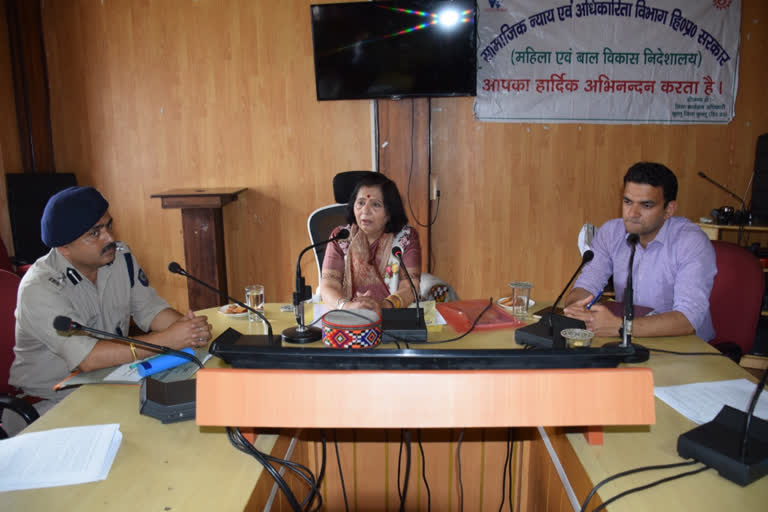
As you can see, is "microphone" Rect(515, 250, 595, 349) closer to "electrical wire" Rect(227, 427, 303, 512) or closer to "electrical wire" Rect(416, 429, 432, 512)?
"electrical wire" Rect(416, 429, 432, 512)

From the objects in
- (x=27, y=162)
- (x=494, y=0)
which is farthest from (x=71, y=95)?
(x=494, y=0)

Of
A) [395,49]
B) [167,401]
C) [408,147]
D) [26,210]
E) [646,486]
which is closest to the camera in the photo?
[646,486]

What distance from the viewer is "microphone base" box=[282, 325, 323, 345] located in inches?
61.6

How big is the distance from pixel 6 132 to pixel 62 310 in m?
2.92

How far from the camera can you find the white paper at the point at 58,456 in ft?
2.99

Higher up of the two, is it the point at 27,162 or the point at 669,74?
the point at 669,74

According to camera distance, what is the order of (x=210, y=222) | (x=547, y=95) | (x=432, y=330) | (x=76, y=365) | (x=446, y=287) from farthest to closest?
(x=547, y=95), (x=210, y=222), (x=446, y=287), (x=432, y=330), (x=76, y=365)

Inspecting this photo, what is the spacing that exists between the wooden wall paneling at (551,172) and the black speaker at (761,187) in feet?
0.82

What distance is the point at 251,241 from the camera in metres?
3.92

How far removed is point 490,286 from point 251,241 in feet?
6.20

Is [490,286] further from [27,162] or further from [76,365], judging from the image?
[27,162]

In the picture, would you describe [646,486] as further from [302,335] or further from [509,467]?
[302,335]

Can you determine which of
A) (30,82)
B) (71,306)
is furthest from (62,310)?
(30,82)

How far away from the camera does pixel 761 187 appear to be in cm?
338
